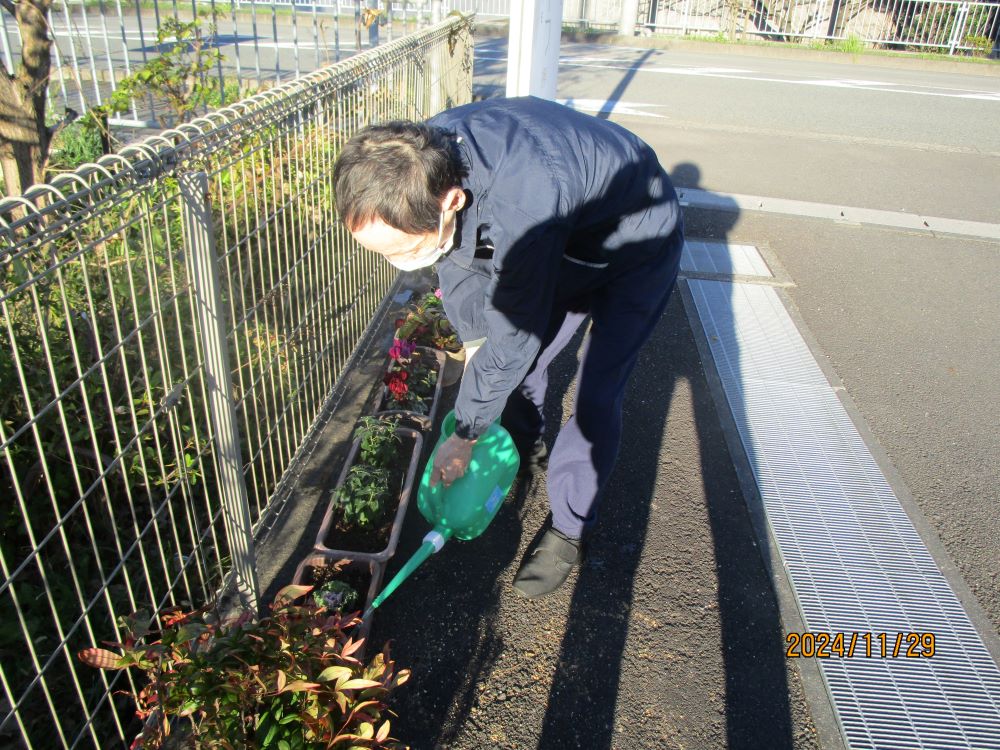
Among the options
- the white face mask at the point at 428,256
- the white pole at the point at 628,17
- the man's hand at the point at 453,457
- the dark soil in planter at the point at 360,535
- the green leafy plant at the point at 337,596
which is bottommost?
the dark soil in planter at the point at 360,535

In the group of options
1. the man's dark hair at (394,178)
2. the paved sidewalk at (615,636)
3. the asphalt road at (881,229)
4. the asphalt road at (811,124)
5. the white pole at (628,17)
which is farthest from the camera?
the white pole at (628,17)

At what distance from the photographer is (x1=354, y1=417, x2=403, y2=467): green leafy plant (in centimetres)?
292

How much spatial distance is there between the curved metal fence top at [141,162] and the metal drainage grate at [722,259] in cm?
305

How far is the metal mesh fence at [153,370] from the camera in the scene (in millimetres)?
1575

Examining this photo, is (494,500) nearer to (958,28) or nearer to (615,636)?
(615,636)

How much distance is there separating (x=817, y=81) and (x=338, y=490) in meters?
13.7

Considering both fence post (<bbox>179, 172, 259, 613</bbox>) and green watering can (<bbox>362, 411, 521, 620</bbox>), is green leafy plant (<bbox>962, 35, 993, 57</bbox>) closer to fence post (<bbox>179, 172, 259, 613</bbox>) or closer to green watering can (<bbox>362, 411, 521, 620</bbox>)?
green watering can (<bbox>362, 411, 521, 620</bbox>)

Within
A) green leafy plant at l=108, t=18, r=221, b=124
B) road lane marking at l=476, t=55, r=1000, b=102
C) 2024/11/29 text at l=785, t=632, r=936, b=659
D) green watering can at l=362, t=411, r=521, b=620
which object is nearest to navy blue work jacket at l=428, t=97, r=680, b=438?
green watering can at l=362, t=411, r=521, b=620

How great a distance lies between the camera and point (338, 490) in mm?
2695

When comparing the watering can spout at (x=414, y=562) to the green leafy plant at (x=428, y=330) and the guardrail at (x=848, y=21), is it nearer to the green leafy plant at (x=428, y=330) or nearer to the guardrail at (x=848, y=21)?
the green leafy plant at (x=428, y=330)

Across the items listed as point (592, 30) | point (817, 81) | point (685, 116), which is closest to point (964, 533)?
point (685, 116)

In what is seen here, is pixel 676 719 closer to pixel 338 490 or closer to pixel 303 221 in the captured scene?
pixel 338 490

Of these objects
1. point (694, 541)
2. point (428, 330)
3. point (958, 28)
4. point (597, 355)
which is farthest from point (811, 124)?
point (958, 28)

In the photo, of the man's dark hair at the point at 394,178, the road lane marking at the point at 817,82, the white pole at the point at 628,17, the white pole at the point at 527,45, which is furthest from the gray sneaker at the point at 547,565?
the white pole at the point at 628,17
